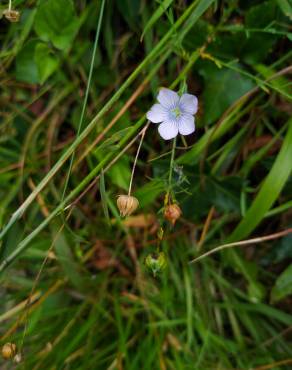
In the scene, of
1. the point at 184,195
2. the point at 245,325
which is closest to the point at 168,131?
the point at 184,195

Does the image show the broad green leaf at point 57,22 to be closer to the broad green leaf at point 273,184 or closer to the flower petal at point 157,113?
the flower petal at point 157,113

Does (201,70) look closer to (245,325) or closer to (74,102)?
(74,102)

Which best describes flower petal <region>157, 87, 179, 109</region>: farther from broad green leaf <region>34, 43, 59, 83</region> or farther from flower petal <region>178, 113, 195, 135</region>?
broad green leaf <region>34, 43, 59, 83</region>

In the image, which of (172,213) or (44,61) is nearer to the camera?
(172,213)

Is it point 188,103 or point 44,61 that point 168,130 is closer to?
point 188,103

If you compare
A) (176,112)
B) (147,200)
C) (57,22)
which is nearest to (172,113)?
(176,112)
